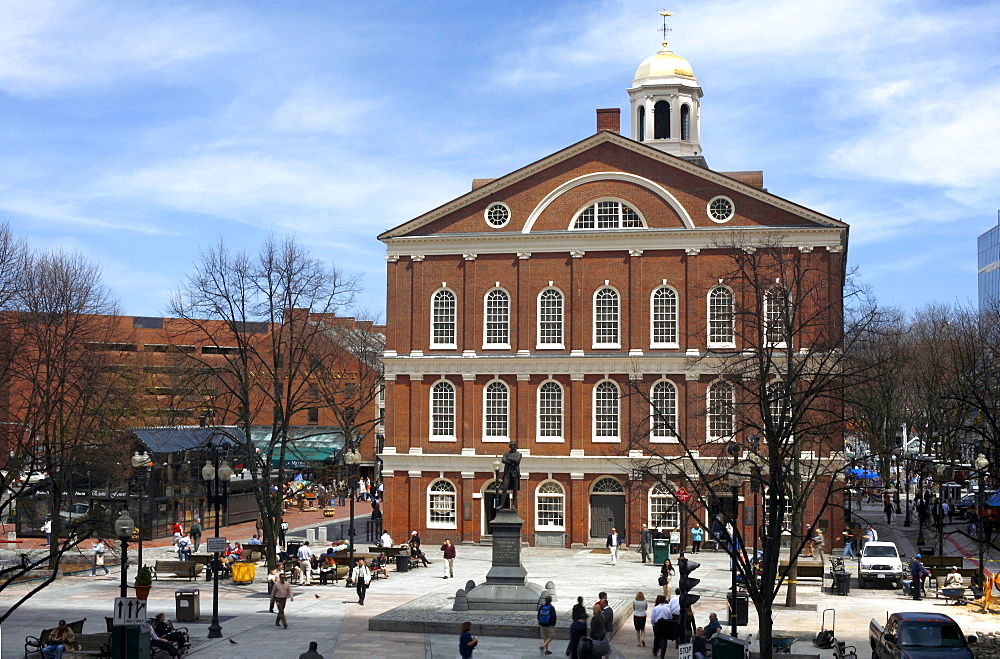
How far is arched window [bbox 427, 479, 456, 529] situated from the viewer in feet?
176

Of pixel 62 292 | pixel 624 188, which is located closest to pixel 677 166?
pixel 624 188

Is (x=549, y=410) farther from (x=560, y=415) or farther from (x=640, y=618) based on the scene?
(x=640, y=618)

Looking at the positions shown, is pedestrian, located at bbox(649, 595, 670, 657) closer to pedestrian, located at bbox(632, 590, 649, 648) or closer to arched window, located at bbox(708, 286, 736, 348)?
pedestrian, located at bbox(632, 590, 649, 648)

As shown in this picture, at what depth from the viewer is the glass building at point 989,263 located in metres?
145

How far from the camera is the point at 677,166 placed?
171 ft

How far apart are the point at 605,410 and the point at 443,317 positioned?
28.7 ft

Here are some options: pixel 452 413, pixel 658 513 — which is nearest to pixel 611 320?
pixel 452 413

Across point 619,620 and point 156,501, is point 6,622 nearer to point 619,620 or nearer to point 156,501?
point 619,620

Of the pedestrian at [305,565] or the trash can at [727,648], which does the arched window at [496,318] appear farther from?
the trash can at [727,648]

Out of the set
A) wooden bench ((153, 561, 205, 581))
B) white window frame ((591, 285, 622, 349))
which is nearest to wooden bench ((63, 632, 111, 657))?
wooden bench ((153, 561, 205, 581))

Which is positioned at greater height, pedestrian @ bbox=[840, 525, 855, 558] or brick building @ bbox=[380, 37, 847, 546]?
brick building @ bbox=[380, 37, 847, 546]

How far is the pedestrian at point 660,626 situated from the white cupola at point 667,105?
38.3 meters

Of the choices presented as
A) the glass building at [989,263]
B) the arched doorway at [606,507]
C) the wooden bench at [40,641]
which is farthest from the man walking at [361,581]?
the glass building at [989,263]

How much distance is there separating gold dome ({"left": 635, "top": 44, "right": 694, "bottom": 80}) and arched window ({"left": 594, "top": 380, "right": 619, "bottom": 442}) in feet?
65.7
